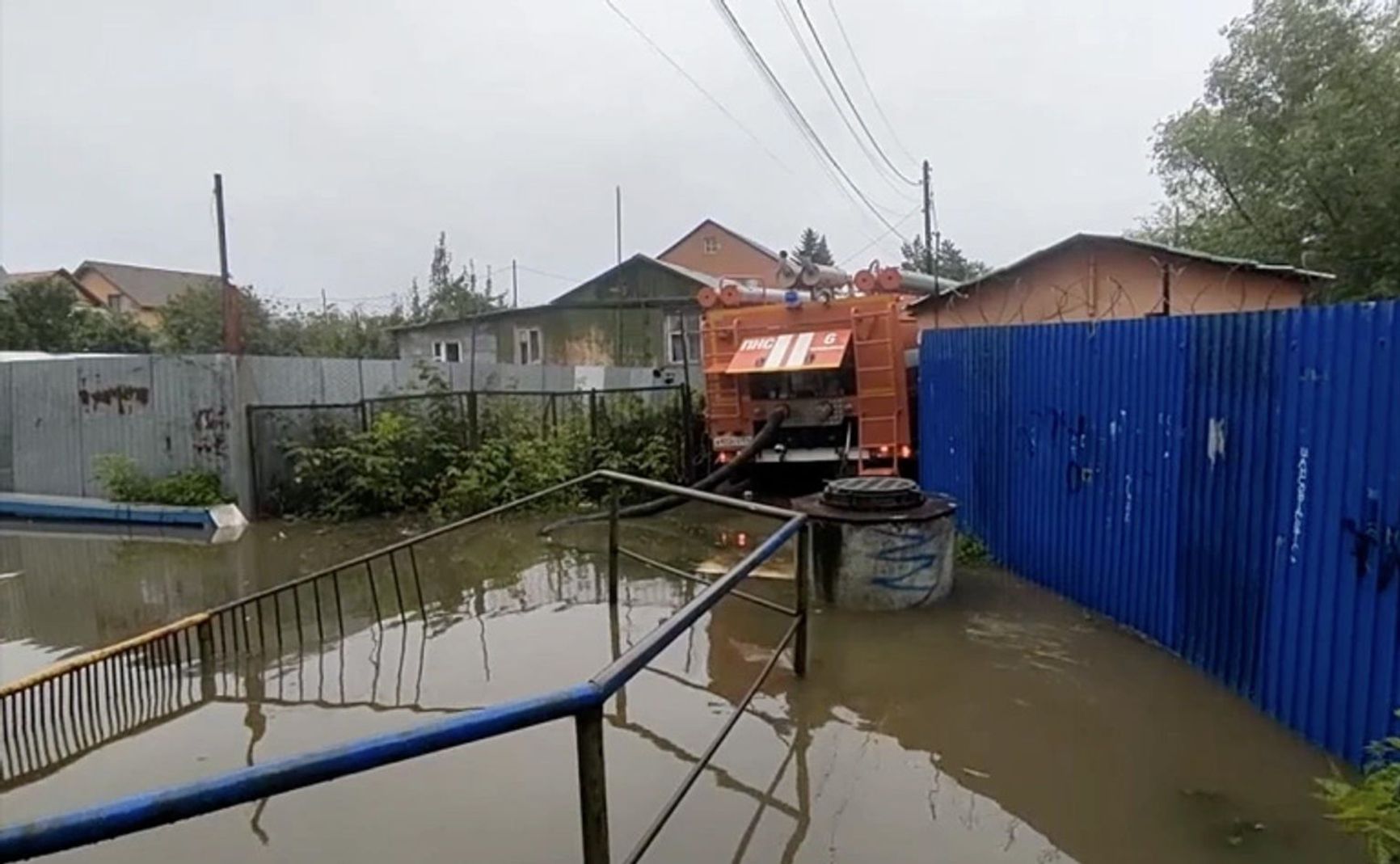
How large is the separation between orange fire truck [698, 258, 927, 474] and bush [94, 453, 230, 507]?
610cm

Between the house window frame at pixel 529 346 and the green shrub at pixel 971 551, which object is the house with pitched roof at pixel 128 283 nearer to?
the house window frame at pixel 529 346

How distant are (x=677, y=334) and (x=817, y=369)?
1407cm

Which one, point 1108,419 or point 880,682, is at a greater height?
point 1108,419

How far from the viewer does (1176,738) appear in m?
3.78

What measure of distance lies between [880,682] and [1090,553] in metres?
1.89

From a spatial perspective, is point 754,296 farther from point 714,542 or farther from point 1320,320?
point 1320,320

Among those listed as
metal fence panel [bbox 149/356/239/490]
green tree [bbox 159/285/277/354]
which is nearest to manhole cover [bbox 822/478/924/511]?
metal fence panel [bbox 149/356/239/490]

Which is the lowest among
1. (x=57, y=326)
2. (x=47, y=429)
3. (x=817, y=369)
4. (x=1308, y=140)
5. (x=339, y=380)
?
(x=47, y=429)

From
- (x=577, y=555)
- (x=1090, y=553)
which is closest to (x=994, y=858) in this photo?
(x=1090, y=553)

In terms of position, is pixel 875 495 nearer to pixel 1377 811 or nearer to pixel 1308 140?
pixel 1377 811

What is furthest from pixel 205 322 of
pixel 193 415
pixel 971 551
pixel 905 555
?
pixel 905 555

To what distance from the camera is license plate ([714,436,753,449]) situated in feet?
A: 34.7

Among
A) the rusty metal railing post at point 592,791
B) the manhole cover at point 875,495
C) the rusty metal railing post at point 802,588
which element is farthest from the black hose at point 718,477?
the rusty metal railing post at point 592,791

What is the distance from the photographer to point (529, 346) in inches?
1008
